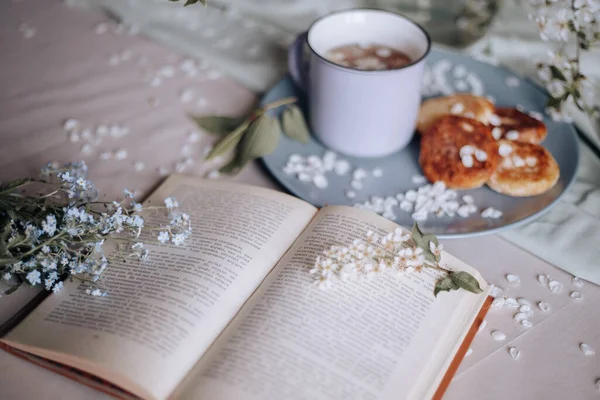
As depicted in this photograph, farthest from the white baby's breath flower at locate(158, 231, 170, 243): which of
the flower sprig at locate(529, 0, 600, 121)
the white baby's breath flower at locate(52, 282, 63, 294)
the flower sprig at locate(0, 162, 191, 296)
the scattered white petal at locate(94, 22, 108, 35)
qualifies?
the scattered white petal at locate(94, 22, 108, 35)

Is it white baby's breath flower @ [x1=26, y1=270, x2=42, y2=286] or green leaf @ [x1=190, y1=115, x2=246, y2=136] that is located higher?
white baby's breath flower @ [x1=26, y1=270, x2=42, y2=286]

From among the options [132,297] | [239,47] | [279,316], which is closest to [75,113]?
[239,47]

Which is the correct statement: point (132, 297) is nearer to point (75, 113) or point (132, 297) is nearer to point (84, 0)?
point (75, 113)

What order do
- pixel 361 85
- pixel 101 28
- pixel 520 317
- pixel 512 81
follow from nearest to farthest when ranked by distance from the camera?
pixel 520 317 → pixel 361 85 → pixel 512 81 → pixel 101 28

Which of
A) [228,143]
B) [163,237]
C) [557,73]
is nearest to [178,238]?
[163,237]

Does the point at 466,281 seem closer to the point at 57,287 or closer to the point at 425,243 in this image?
the point at 425,243

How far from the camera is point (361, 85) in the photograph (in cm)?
80

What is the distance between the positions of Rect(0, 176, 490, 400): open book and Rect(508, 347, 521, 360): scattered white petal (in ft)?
0.19

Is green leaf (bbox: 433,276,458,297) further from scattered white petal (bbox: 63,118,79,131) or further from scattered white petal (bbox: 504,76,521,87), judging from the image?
scattered white petal (bbox: 63,118,79,131)

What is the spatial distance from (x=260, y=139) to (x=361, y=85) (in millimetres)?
180

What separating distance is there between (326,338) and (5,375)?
1.18 ft

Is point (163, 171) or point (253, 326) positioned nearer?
point (253, 326)

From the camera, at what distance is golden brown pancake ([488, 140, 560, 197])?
0.81 metres

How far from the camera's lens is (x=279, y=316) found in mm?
609
